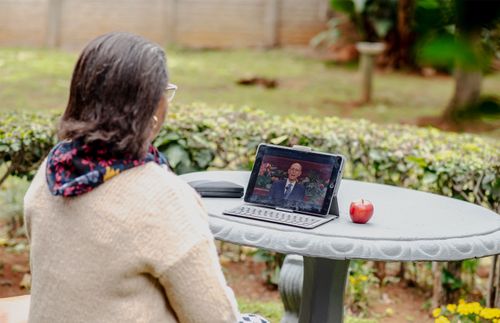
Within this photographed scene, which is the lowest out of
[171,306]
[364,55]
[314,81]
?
[314,81]

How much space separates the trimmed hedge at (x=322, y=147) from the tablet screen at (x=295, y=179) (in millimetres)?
1750

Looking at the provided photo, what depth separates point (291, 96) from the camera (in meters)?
Answer: 13.4

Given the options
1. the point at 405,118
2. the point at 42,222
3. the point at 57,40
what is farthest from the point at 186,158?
the point at 57,40

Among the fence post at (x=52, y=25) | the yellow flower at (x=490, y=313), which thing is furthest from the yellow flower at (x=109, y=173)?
the fence post at (x=52, y=25)

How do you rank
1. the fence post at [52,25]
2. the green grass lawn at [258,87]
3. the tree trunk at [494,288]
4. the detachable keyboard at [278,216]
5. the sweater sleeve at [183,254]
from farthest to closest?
1. the fence post at [52,25]
2. the green grass lawn at [258,87]
3. the tree trunk at [494,288]
4. the detachable keyboard at [278,216]
5. the sweater sleeve at [183,254]

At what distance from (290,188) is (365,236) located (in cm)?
36

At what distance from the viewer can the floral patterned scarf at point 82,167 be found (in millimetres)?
2020

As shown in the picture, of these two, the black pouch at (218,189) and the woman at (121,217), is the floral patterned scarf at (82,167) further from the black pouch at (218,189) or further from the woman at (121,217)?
the black pouch at (218,189)

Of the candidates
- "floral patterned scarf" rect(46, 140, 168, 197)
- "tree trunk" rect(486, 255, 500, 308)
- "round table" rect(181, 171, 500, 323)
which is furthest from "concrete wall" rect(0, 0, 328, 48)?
"floral patterned scarf" rect(46, 140, 168, 197)

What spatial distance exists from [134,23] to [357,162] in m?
13.0

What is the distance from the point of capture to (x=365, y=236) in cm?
291

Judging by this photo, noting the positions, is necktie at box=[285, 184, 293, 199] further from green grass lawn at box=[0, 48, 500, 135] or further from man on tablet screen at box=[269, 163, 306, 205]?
green grass lawn at box=[0, 48, 500, 135]

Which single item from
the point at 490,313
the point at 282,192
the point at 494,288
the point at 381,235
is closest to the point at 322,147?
the point at 494,288

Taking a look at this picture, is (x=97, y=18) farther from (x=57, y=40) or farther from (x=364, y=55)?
(x=364, y=55)
